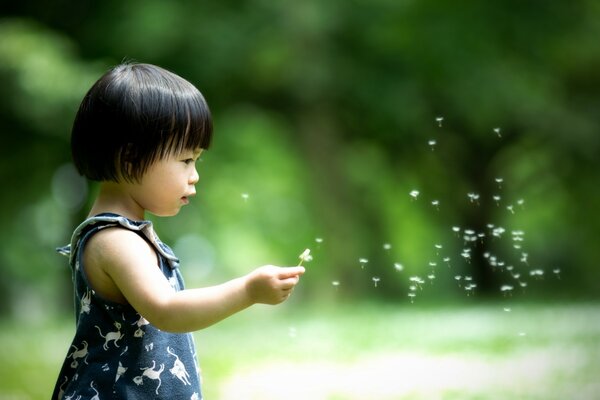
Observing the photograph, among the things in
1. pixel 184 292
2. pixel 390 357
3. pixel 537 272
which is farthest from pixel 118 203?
pixel 390 357

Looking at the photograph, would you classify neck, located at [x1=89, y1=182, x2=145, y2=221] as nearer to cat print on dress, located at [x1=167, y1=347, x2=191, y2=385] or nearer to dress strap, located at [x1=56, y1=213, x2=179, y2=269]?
dress strap, located at [x1=56, y1=213, x2=179, y2=269]

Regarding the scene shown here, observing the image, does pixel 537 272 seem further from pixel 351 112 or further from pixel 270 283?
pixel 351 112

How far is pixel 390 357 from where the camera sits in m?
5.91

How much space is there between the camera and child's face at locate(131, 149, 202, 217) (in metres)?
2.31

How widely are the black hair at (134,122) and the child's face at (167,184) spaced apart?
0.02m

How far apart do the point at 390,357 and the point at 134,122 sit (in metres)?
3.93

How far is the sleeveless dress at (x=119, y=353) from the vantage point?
2.20m

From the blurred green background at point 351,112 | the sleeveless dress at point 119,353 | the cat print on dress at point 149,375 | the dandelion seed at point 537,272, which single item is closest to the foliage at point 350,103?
the blurred green background at point 351,112

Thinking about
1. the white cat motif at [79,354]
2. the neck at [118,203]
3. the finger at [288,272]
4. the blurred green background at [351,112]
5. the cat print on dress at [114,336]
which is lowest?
the white cat motif at [79,354]

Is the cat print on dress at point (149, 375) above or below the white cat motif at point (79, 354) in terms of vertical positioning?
below

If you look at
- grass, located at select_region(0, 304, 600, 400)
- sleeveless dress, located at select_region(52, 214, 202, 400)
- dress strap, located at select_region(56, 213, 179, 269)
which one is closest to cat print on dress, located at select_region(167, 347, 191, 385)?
sleeveless dress, located at select_region(52, 214, 202, 400)

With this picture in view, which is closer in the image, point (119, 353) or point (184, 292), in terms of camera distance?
point (184, 292)

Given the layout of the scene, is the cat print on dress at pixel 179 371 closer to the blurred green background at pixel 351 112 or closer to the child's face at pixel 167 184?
the child's face at pixel 167 184

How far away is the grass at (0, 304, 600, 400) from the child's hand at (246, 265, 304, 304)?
2.40 metres
